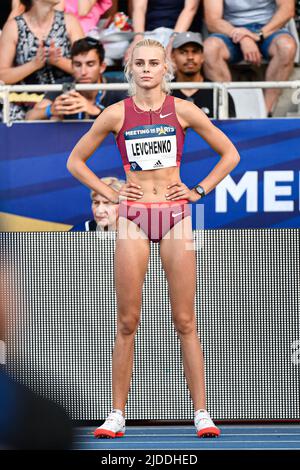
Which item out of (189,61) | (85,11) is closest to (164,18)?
(85,11)

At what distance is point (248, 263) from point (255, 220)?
1804 millimetres

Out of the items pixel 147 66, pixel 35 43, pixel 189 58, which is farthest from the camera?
pixel 35 43

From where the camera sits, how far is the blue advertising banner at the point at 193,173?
6.63 meters

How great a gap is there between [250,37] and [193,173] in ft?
4.61

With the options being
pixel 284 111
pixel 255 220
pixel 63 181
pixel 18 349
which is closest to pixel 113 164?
pixel 63 181

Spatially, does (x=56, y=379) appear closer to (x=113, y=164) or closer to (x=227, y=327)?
(x=227, y=327)

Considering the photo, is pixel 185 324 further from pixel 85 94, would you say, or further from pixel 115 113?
pixel 85 94

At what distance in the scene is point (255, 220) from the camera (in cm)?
664

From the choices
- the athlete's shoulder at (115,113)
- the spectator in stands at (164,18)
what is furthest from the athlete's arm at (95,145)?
the spectator in stands at (164,18)

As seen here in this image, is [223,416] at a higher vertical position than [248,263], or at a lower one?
Answer: lower

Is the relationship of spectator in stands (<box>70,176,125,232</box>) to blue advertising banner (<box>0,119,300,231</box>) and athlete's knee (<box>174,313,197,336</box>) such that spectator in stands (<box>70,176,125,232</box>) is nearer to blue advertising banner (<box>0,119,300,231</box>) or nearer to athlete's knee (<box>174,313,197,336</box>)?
blue advertising banner (<box>0,119,300,231</box>)

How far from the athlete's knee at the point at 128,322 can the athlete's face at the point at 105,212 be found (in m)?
1.87

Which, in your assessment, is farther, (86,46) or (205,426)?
(86,46)

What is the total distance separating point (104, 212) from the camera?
6.50 meters
